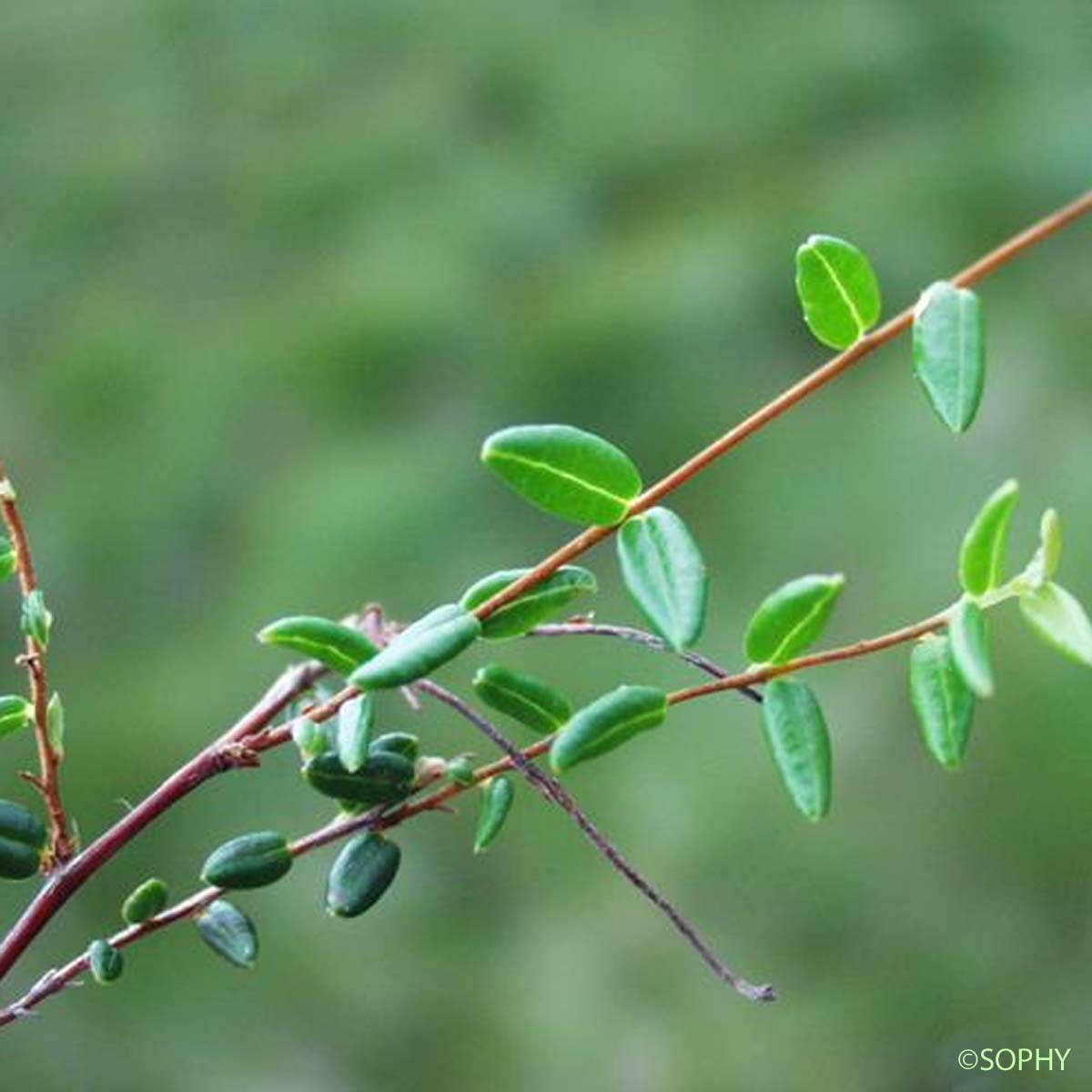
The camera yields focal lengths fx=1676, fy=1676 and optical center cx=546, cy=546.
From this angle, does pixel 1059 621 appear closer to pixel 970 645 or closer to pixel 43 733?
pixel 970 645

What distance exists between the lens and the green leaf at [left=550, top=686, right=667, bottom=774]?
375 millimetres

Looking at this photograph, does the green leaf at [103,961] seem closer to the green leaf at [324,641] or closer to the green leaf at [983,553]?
the green leaf at [324,641]

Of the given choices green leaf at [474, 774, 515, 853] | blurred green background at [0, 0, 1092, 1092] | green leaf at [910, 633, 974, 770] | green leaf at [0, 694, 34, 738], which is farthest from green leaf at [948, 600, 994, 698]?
blurred green background at [0, 0, 1092, 1092]

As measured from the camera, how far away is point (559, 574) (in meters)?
0.40

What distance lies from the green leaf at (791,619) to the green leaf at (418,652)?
0.06m

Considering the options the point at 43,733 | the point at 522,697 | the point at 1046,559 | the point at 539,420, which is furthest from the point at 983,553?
the point at 539,420

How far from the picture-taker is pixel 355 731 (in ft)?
1.24

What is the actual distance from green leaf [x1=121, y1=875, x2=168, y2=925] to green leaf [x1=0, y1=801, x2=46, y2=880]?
0.03 meters

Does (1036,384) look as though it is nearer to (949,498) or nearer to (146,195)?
(949,498)

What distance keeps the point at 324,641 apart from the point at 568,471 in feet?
0.23

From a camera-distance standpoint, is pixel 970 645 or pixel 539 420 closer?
pixel 970 645

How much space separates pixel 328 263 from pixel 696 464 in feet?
4.31

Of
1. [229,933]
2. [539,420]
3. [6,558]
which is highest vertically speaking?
[6,558]

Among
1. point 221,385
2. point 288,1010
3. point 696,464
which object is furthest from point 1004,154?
point 696,464
